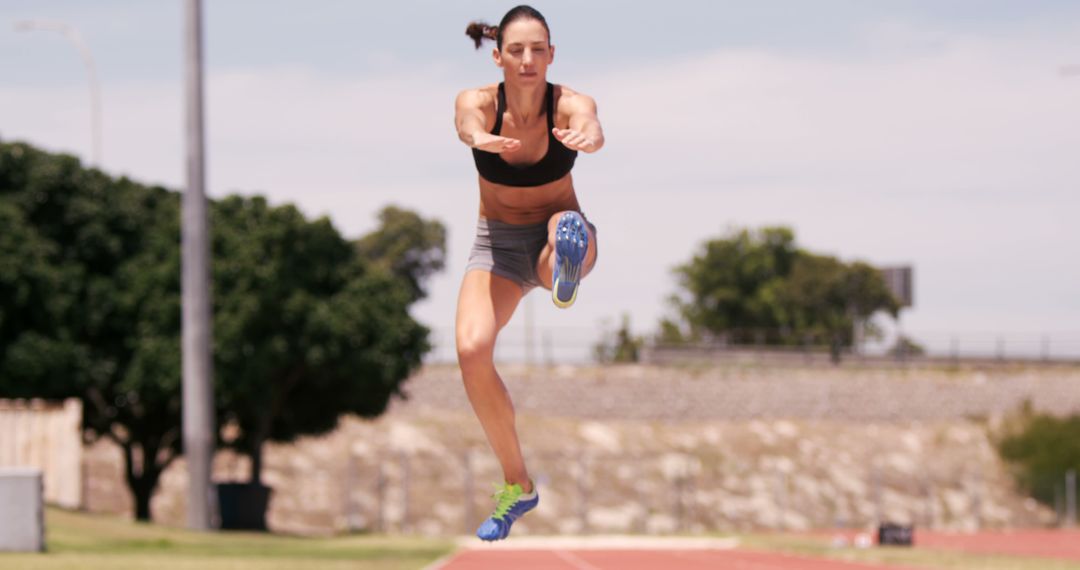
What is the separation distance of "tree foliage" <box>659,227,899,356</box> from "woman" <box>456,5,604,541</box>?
10674cm

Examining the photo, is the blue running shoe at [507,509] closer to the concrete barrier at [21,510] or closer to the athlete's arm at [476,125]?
the athlete's arm at [476,125]

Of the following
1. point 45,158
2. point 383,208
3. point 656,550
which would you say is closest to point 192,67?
point 45,158

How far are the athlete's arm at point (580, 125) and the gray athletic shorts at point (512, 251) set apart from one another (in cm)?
91

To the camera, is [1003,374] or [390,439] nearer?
[390,439]

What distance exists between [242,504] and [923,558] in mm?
20980

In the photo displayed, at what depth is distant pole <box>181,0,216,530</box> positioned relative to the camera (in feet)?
128

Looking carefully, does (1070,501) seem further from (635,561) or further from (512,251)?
(512,251)

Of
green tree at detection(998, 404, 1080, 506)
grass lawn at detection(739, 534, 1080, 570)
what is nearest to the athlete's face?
grass lawn at detection(739, 534, 1080, 570)

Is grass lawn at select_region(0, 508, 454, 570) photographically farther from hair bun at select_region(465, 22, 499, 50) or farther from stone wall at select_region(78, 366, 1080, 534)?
stone wall at select_region(78, 366, 1080, 534)

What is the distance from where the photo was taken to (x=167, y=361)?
149 feet

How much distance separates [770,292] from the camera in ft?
397

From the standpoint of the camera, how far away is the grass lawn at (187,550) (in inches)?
1013

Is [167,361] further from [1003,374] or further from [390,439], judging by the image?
[1003,374]

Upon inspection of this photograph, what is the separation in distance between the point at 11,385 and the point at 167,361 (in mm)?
4174
